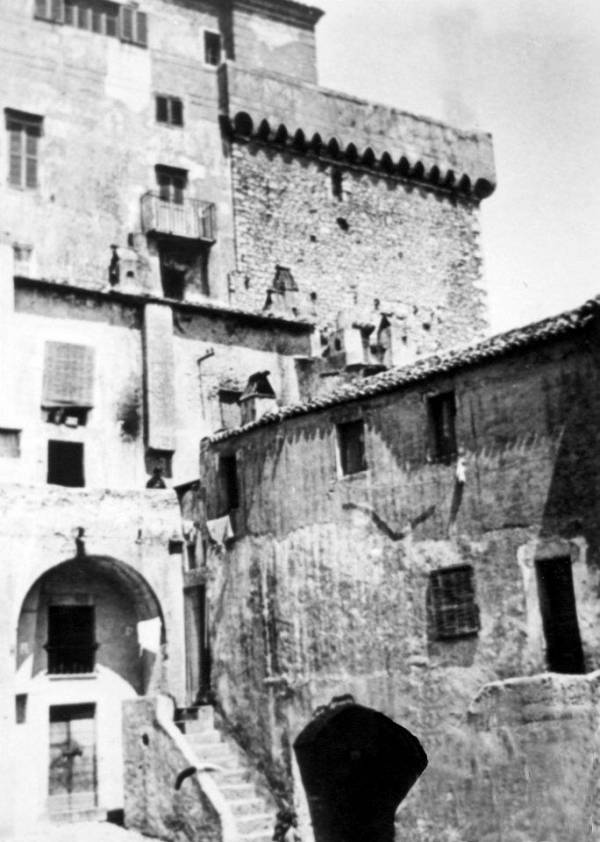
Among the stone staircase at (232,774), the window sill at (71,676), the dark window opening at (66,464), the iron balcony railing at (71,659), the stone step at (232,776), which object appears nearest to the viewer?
the stone staircase at (232,774)

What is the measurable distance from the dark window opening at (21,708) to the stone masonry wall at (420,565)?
4.27 metres

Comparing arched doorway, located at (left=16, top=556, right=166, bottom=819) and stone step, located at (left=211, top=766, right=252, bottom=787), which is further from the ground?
arched doorway, located at (left=16, top=556, right=166, bottom=819)

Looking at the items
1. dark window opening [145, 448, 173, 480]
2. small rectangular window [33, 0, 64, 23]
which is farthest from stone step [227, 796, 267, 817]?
small rectangular window [33, 0, 64, 23]

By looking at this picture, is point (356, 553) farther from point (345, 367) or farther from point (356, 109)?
point (356, 109)

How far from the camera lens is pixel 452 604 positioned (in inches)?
883

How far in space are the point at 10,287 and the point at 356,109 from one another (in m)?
17.9

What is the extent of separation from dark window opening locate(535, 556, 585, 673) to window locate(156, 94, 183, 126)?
23.3m

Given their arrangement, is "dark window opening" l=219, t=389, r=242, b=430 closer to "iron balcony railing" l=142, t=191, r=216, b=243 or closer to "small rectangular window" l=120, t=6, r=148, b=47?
"iron balcony railing" l=142, t=191, r=216, b=243

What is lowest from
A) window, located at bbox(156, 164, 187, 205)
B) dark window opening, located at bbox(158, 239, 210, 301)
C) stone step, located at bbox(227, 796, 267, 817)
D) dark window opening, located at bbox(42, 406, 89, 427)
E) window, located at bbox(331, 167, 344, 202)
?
stone step, located at bbox(227, 796, 267, 817)

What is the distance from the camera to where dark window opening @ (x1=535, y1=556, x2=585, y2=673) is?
20.7m

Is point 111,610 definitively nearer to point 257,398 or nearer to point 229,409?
point 257,398

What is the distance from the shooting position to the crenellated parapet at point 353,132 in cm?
4050

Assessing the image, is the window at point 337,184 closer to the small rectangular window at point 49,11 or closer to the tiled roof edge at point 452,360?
the small rectangular window at point 49,11

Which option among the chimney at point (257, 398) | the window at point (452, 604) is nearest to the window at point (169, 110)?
the chimney at point (257, 398)
